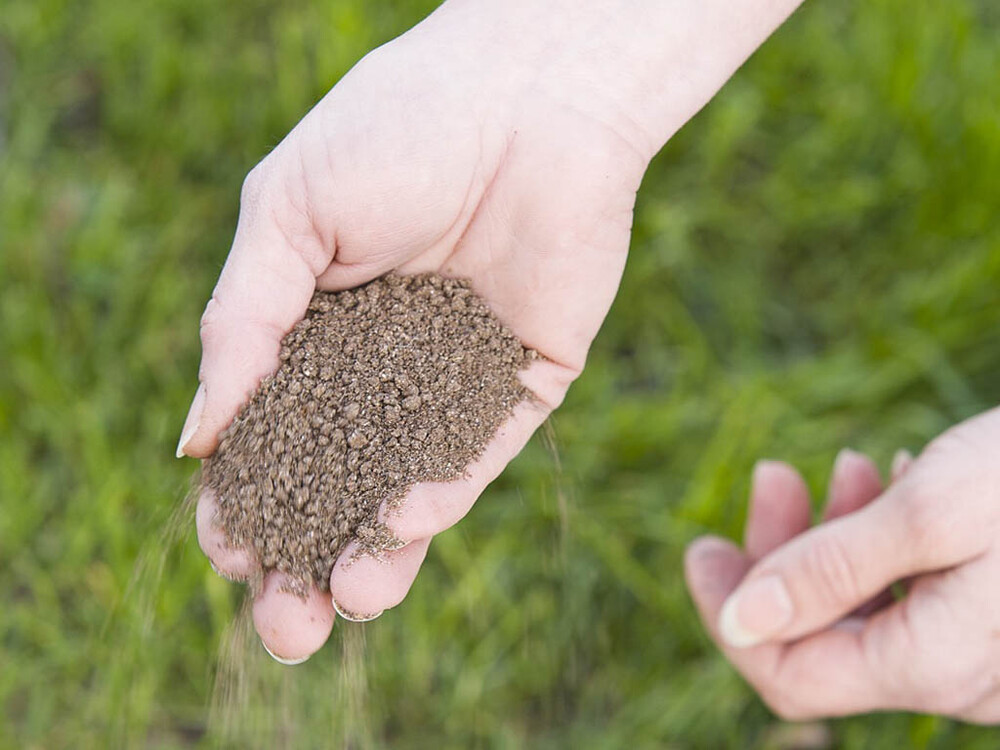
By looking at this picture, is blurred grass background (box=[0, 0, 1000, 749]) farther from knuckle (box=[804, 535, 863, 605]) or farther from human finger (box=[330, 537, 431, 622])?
knuckle (box=[804, 535, 863, 605])

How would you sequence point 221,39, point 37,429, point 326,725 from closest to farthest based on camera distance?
1. point 326,725
2. point 37,429
3. point 221,39

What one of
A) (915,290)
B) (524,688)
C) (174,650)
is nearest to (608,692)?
(524,688)

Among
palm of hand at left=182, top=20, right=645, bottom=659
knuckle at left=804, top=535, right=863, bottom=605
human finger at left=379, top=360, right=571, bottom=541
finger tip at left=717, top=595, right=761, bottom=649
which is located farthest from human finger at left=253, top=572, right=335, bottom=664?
knuckle at left=804, top=535, right=863, bottom=605

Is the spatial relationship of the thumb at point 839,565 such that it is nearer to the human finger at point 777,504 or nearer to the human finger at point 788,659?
the human finger at point 788,659

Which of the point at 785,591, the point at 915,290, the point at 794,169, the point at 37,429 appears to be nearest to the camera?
the point at 785,591

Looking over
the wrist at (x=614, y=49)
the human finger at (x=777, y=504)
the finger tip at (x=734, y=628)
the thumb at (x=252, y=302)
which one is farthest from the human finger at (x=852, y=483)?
the thumb at (x=252, y=302)

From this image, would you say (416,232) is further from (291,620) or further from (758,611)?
(758,611)

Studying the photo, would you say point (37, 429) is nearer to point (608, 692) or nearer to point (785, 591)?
point (608, 692)
